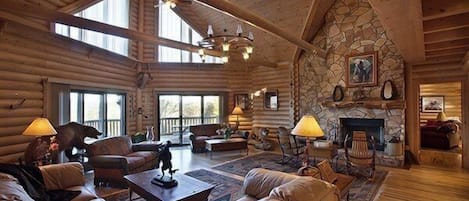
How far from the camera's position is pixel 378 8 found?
11.3 ft

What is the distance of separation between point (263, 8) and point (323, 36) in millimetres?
2250

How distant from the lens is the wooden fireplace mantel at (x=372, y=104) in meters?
6.25

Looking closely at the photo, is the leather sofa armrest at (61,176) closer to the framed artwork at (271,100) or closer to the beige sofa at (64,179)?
the beige sofa at (64,179)

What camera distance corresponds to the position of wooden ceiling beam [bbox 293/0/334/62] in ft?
21.9

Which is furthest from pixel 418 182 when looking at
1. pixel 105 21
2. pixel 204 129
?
pixel 105 21

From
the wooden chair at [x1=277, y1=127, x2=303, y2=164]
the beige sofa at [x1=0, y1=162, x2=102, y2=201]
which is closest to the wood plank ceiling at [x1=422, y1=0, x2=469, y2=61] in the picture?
the wooden chair at [x1=277, y1=127, x2=303, y2=164]

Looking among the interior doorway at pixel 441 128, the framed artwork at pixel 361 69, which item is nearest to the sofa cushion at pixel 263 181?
the framed artwork at pixel 361 69

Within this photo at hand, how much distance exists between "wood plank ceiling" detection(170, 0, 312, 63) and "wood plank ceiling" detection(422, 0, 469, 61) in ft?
9.42

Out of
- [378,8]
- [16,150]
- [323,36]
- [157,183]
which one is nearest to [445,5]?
[378,8]

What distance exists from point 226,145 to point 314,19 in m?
4.51

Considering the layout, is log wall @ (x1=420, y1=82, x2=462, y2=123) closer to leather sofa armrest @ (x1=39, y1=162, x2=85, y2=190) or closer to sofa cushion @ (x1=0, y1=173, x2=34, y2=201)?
leather sofa armrest @ (x1=39, y1=162, x2=85, y2=190)

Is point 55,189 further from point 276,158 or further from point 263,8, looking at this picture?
point 263,8

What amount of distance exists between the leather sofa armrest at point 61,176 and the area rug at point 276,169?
3.11m

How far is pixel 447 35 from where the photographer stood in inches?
189
